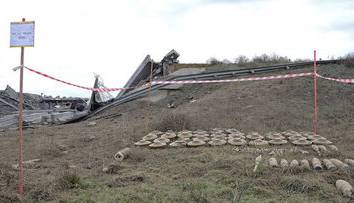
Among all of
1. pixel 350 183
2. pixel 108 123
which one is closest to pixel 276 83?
pixel 108 123

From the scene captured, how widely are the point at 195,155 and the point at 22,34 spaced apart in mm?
3921

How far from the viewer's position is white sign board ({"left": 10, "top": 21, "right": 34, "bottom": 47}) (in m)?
5.61

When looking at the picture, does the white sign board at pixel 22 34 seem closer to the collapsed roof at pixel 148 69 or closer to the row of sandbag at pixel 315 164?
the row of sandbag at pixel 315 164

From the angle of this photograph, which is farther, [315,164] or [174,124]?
[174,124]

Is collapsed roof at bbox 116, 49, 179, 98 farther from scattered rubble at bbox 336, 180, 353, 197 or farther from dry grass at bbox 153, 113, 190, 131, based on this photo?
scattered rubble at bbox 336, 180, 353, 197

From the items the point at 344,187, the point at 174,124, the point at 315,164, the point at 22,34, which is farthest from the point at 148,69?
the point at 344,187

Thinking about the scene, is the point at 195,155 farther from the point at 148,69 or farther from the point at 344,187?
the point at 148,69

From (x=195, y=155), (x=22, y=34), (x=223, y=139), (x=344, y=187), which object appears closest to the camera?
(x=344, y=187)

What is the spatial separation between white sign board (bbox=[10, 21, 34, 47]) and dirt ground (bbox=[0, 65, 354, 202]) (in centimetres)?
205

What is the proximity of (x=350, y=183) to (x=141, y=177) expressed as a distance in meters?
3.13

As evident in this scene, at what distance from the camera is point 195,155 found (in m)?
7.86

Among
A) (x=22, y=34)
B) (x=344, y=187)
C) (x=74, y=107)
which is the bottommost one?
(x=344, y=187)

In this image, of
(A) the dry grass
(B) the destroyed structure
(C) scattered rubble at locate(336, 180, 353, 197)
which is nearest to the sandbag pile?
(A) the dry grass

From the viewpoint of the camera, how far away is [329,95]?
13.9 m
